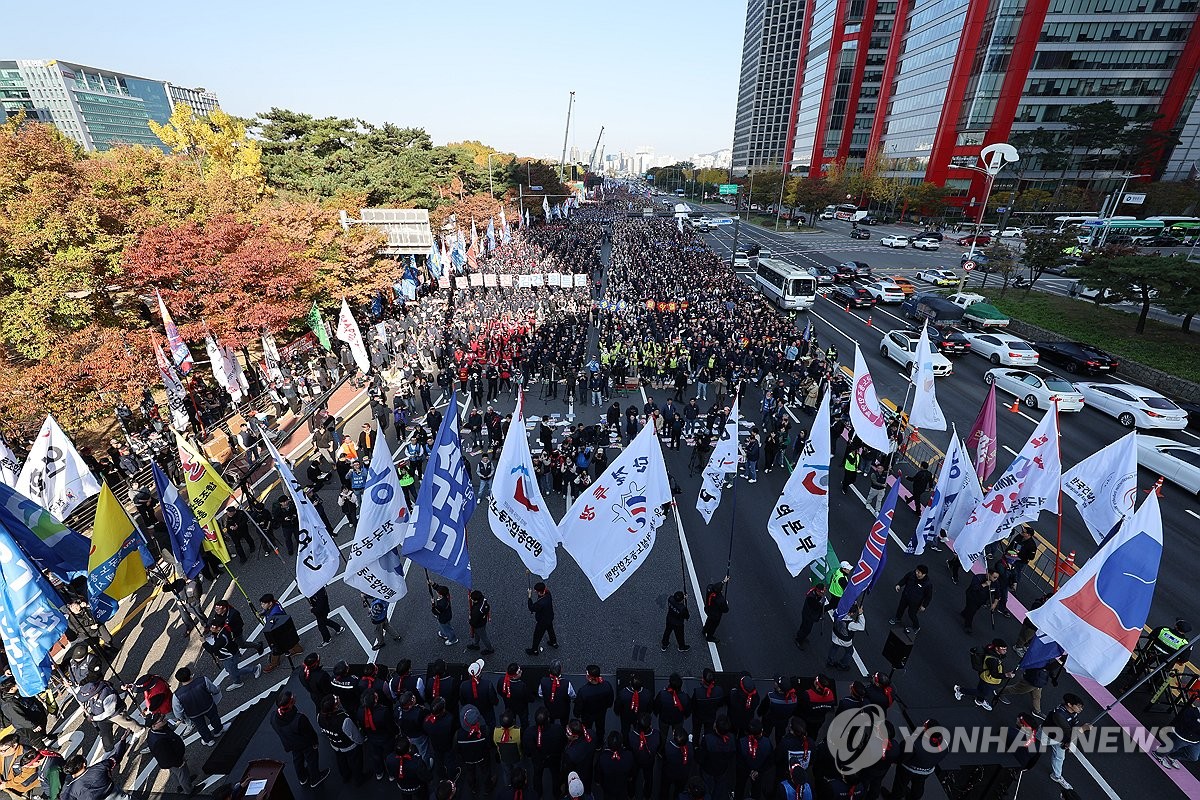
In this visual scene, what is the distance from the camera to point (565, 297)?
34844 mm

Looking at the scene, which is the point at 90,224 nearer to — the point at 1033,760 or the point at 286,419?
the point at 286,419

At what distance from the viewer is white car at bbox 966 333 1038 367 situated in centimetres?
2559

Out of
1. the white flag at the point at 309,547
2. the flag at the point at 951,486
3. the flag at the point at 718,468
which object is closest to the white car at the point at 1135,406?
the flag at the point at 951,486

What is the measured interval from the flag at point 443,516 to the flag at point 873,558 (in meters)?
7.03

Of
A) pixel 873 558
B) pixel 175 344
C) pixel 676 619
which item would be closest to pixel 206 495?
pixel 676 619

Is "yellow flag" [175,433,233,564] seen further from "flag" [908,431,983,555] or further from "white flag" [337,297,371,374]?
"flag" [908,431,983,555]

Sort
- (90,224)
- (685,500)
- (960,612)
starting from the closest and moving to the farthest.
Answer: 1. (960,612)
2. (685,500)
3. (90,224)

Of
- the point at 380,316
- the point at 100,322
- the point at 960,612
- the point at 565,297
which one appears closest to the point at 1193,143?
the point at 565,297

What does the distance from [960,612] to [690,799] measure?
868cm

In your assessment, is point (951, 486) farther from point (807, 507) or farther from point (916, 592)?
point (807, 507)

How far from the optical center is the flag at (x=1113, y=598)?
737 cm

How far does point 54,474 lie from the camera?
467 inches

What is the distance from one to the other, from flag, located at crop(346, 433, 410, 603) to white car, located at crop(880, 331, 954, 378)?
2418cm

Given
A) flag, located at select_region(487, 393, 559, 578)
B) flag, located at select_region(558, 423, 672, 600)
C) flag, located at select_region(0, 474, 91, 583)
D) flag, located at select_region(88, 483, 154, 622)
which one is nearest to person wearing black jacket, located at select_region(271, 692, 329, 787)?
flag, located at select_region(487, 393, 559, 578)
